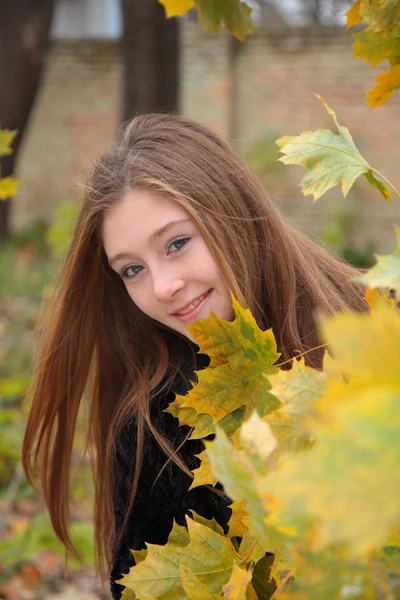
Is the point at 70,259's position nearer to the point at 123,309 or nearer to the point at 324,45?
the point at 123,309

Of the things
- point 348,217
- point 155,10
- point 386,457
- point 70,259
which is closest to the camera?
point 386,457

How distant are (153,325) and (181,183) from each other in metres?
0.46

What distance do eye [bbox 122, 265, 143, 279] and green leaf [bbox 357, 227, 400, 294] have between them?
1.09m

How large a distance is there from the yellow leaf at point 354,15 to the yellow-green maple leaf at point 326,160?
180 millimetres

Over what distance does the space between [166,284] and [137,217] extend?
0.57 ft

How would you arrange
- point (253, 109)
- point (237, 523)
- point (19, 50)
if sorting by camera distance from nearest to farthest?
1. point (237, 523)
2. point (19, 50)
3. point (253, 109)

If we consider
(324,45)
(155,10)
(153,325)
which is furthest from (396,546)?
(324,45)

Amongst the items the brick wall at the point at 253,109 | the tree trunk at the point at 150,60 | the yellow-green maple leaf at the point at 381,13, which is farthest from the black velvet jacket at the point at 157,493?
the brick wall at the point at 253,109

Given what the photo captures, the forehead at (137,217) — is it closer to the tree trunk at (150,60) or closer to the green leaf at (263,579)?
the green leaf at (263,579)

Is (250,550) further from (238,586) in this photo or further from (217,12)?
(217,12)

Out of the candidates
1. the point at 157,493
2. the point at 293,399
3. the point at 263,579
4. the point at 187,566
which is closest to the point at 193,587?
the point at 187,566

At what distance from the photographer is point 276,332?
1554mm

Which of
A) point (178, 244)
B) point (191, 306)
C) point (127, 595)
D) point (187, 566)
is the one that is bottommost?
point (127, 595)

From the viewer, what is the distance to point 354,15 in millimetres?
948
